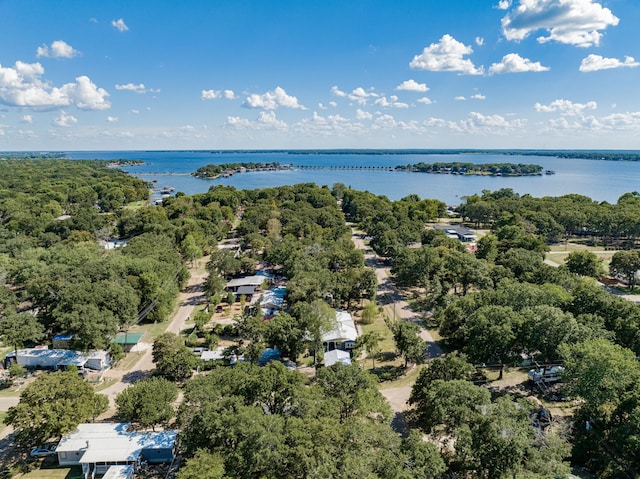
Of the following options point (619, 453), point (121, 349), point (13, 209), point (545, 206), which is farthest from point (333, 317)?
point (13, 209)

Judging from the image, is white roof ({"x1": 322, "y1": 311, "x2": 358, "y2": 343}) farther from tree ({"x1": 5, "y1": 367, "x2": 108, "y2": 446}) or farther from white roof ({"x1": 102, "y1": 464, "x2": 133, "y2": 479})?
tree ({"x1": 5, "y1": 367, "x2": 108, "y2": 446})

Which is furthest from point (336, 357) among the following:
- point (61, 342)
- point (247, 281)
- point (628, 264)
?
point (628, 264)

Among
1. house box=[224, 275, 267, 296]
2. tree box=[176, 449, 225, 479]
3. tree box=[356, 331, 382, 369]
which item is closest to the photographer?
tree box=[176, 449, 225, 479]

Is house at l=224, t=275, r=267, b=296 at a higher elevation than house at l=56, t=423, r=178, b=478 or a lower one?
higher

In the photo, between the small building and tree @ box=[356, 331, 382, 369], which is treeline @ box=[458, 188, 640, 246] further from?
the small building

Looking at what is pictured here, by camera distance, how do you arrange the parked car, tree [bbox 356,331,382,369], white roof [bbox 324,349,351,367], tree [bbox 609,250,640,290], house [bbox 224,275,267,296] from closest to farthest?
1. the parked car
2. white roof [bbox 324,349,351,367]
3. tree [bbox 356,331,382,369]
4. house [bbox 224,275,267,296]
5. tree [bbox 609,250,640,290]

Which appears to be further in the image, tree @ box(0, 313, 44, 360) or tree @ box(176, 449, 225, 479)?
tree @ box(0, 313, 44, 360)

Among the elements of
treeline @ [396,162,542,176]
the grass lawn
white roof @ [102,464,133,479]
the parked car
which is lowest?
the grass lawn

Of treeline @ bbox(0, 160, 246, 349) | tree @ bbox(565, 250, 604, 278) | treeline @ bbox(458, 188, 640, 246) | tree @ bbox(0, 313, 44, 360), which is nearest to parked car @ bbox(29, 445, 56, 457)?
treeline @ bbox(0, 160, 246, 349)
